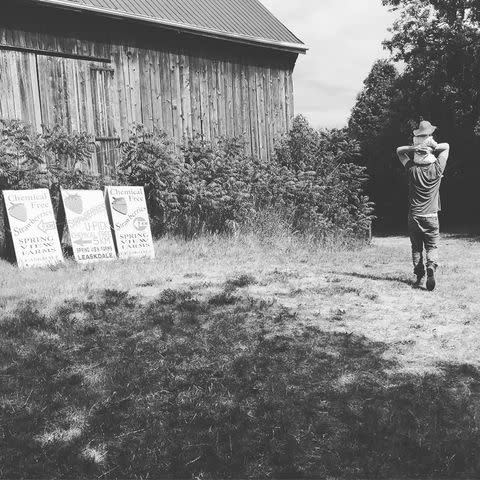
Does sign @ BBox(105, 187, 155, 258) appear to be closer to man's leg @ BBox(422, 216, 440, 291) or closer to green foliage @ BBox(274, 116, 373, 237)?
green foliage @ BBox(274, 116, 373, 237)

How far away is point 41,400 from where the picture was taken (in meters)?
3.77

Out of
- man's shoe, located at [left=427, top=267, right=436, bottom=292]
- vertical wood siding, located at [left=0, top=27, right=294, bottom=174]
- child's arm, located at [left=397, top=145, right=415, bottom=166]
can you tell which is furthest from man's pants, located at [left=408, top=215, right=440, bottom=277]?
vertical wood siding, located at [left=0, top=27, right=294, bottom=174]

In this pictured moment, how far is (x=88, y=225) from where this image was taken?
348 inches

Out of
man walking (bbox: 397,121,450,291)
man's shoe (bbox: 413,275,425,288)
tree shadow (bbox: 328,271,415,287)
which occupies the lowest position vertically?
tree shadow (bbox: 328,271,415,287)

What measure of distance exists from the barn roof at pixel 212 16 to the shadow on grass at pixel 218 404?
817cm

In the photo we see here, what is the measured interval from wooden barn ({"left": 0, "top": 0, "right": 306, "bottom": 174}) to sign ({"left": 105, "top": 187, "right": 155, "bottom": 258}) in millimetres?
2030

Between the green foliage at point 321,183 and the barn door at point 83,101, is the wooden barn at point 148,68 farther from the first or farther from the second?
the green foliage at point 321,183

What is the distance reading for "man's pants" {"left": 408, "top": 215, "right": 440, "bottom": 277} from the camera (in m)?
7.17

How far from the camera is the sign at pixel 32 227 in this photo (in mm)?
8047

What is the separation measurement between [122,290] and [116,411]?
2881 mm

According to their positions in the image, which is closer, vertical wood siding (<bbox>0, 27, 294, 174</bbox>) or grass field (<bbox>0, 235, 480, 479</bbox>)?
grass field (<bbox>0, 235, 480, 479</bbox>)

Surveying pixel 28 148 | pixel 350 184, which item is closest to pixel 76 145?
pixel 28 148

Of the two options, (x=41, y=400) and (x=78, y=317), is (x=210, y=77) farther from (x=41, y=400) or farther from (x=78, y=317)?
(x=41, y=400)

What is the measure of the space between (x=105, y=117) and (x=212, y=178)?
2.59 metres
